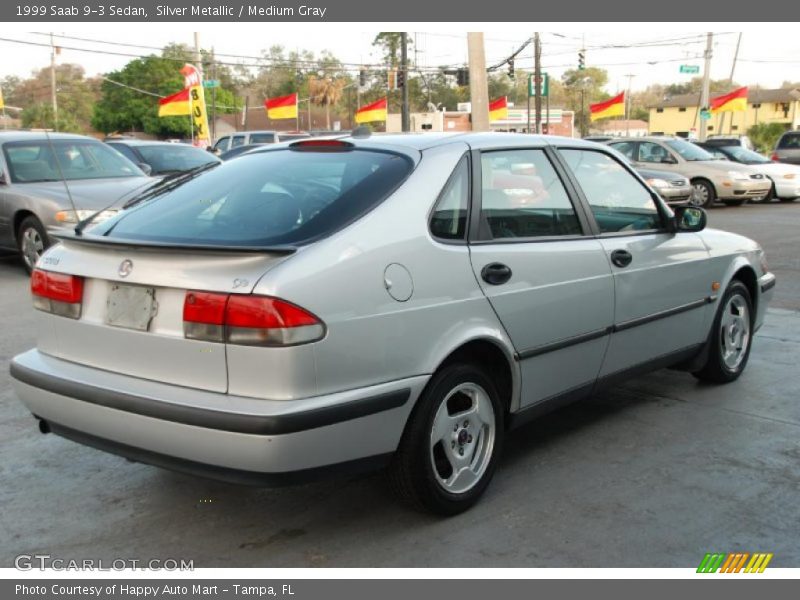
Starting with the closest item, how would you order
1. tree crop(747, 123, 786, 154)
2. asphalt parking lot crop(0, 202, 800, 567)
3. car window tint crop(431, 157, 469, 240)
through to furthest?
asphalt parking lot crop(0, 202, 800, 567), car window tint crop(431, 157, 469, 240), tree crop(747, 123, 786, 154)

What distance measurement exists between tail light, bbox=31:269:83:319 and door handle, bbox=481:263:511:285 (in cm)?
167

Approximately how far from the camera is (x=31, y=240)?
32.4 ft

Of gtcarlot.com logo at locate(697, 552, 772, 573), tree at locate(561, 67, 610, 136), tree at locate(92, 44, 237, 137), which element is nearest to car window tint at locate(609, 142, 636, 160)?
gtcarlot.com logo at locate(697, 552, 772, 573)

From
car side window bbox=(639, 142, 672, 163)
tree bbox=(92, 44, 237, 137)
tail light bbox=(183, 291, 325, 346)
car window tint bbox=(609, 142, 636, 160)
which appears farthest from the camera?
tree bbox=(92, 44, 237, 137)

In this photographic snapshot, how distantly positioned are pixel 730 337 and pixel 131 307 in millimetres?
3914

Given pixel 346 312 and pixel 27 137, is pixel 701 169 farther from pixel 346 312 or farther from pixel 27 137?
pixel 346 312

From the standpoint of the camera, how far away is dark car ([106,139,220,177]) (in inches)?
526

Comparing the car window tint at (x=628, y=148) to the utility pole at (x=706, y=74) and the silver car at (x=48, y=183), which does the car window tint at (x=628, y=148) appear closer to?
the silver car at (x=48, y=183)

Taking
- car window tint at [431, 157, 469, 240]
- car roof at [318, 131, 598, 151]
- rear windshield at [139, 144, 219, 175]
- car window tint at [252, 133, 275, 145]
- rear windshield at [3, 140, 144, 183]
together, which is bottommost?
car window tint at [252, 133, 275, 145]

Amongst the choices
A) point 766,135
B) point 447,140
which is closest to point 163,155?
point 447,140

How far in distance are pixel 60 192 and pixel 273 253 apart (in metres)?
7.67

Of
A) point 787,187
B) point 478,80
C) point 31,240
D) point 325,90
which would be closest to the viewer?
point 31,240

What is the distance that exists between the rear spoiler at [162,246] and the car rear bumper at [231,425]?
51cm

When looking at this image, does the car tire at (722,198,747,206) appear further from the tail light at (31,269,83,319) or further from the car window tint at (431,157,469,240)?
the tail light at (31,269,83,319)
